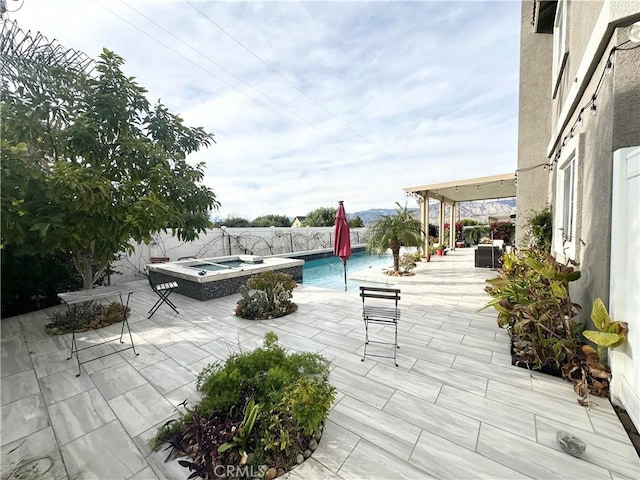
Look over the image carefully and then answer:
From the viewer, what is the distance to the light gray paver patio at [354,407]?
6.15 feet

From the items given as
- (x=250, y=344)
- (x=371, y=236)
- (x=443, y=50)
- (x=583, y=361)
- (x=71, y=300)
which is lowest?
(x=250, y=344)

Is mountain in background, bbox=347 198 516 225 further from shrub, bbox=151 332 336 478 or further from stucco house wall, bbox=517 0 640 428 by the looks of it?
shrub, bbox=151 332 336 478

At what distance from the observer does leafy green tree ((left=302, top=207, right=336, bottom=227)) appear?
97.7 feet

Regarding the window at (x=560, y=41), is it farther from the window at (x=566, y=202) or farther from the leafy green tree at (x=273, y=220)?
the leafy green tree at (x=273, y=220)

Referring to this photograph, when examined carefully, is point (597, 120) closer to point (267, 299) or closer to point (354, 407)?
point (354, 407)

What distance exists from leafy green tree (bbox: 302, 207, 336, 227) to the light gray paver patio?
2521cm

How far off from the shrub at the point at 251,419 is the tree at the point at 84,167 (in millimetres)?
2969

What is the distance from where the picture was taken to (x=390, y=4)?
6328 millimetres

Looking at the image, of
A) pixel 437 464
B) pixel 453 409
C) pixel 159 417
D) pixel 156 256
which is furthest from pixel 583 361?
pixel 156 256

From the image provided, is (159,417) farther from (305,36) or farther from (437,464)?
(305,36)

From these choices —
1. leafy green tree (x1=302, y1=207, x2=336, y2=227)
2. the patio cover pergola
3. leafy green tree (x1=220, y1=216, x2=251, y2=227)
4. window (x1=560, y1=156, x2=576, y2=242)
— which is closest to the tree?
window (x1=560, y1=156, x2=576, y2=242)

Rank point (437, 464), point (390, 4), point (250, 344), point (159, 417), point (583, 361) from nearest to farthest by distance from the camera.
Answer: point (437, 464) → point (159, 417) → point (583, 361) → point (250, 344) → point (390, 4)

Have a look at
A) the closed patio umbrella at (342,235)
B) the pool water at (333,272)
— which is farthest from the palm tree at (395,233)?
the closed patio umbrella at (342,235)

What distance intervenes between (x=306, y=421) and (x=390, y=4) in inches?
347
